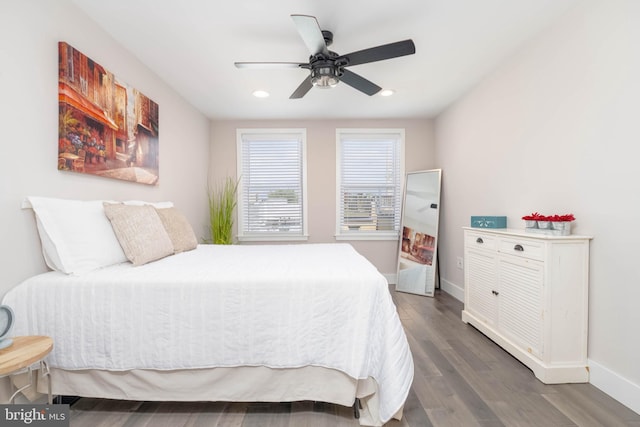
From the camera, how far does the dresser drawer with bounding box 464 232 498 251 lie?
2.36m

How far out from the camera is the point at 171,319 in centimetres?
145

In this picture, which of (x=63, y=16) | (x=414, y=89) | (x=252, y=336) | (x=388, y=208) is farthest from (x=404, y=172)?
(x=63, y=16)

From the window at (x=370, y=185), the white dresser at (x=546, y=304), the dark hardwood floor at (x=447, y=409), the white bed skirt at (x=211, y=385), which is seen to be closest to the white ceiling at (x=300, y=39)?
the window at (x=370, y=185)

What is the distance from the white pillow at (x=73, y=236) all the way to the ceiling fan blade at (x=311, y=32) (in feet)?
5.45

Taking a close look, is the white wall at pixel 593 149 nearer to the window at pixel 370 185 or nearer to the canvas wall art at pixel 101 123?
the window at pixel 370 185

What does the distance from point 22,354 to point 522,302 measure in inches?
108

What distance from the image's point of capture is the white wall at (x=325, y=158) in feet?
13.7

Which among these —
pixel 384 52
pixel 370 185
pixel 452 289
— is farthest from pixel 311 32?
pixel 452 289

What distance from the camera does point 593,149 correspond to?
1.78 m

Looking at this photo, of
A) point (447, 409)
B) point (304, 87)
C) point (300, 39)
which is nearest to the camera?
point (447, 409)

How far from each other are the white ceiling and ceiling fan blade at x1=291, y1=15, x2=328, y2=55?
25cm

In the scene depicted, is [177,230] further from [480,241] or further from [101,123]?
[480,241]

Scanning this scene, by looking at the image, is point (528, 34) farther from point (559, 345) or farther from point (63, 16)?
point (63, 16)

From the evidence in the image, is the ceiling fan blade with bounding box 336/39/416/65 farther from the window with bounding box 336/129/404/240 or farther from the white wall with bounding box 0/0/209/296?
the window with bounding box 336/129/404/240
